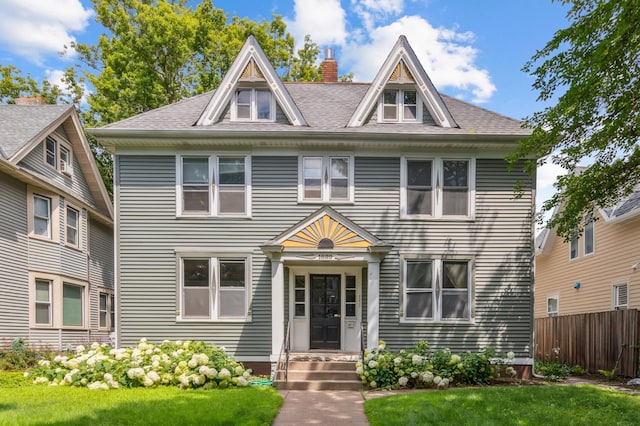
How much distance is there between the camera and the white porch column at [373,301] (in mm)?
11031

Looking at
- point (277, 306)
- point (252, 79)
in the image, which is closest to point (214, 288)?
point (277, 306)

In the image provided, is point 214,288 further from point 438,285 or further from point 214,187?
point 438,285

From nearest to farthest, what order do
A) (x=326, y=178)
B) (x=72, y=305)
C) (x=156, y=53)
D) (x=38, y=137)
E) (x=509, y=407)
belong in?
(x=509, y=407) → (x=326, y=178) → (x=38, y=137) → (x=72, y=305) → (x=156, y=53)

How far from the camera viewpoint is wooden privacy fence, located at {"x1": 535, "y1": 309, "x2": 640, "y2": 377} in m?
11.4

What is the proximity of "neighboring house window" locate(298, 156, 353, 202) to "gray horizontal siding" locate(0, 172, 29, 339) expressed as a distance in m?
8.87

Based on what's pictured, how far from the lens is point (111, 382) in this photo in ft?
29.5

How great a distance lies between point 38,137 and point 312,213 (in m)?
9.52

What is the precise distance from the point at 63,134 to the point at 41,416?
42.7 ft

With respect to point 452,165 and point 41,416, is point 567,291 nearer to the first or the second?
point 452,165

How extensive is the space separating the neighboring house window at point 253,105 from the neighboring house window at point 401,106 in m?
3.07

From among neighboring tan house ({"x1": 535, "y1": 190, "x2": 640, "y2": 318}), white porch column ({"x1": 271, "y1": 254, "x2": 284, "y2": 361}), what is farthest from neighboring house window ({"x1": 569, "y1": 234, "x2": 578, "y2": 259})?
white porch column ({"x1": 271, "y1": 254, "x2": 284, "y2": 361})

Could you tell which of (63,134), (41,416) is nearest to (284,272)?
(41,416)

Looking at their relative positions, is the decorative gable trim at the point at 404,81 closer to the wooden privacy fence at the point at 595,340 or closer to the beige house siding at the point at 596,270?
the wooden privacy fence at the point at 595,340

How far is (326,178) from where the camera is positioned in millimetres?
11969
